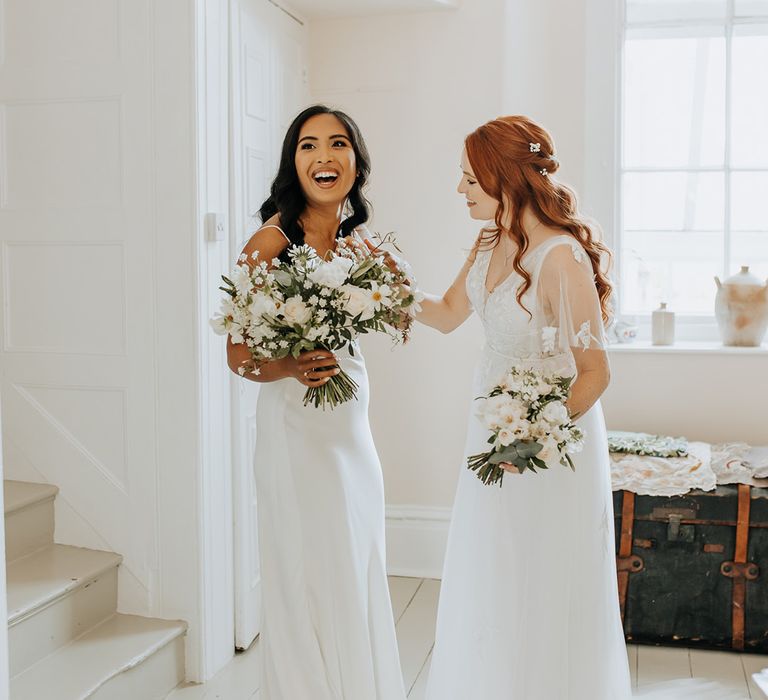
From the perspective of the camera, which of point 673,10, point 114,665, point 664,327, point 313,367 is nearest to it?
point 313,367

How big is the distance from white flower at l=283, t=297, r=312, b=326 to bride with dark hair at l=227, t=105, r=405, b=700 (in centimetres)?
30

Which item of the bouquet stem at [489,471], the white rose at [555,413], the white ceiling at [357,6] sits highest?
the white ceiling at [357,6]

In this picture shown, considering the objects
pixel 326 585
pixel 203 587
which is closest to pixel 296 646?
pixel 326 585

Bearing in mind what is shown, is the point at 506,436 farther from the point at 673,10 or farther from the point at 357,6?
the point at 673,10

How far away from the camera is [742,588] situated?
347cm

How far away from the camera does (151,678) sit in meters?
2.99

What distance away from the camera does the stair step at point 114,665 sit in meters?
2.69

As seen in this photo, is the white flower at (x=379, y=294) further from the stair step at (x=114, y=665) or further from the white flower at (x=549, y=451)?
the stair step at (x=114, y=665)

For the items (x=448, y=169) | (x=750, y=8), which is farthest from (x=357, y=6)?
(x=750, y=8)

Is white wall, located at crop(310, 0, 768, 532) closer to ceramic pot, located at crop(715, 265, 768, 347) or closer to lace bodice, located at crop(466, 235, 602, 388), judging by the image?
ceramic pot, located at crop(715, 265, 768, 347)

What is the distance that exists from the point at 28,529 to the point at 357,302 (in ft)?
5.52

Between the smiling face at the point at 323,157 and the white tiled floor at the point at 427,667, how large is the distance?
1.66 meters

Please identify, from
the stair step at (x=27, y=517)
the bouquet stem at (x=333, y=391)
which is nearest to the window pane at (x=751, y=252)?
the bouquet stem at (x=333, y=391)

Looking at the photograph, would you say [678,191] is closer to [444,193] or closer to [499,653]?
[444,193]
